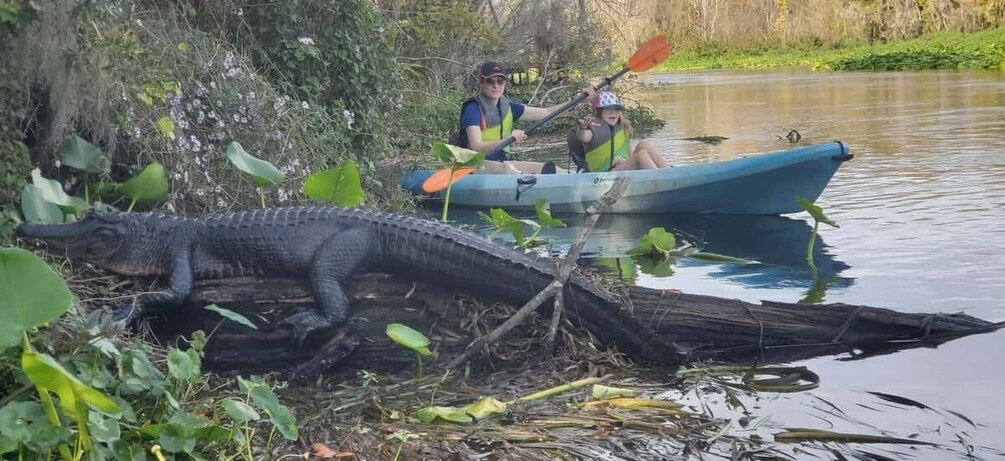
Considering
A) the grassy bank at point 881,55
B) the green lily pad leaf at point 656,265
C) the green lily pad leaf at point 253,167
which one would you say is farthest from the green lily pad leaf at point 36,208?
the grassy bank at point 881,55

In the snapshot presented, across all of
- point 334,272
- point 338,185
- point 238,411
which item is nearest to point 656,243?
point 338,185

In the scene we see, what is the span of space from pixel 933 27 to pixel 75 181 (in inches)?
1492

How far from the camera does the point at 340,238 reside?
513 cm

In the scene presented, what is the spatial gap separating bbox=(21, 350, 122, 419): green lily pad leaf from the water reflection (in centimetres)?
405

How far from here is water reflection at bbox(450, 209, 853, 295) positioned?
23.7ft

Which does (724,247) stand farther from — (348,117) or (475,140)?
(348,117)

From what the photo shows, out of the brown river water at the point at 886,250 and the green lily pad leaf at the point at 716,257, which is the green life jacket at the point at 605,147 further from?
the green lily pad leaf at the point at 716,257

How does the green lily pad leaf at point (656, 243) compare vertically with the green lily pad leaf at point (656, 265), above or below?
above

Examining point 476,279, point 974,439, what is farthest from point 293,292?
point 974,439

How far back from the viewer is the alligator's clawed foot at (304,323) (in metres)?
4.90

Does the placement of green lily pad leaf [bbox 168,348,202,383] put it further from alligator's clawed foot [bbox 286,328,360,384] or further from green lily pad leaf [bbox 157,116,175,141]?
green lily pad leaf [bbox 157,116,175,141]

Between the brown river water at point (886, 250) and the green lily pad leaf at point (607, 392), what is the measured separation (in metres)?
0.34

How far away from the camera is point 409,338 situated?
4.58 m

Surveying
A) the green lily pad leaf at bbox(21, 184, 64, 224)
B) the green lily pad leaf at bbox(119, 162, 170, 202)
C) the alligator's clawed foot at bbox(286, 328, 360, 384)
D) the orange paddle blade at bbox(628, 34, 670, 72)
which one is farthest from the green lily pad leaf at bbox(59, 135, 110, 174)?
the orange paddle blade at bbox(628, 34, 670, 72)
